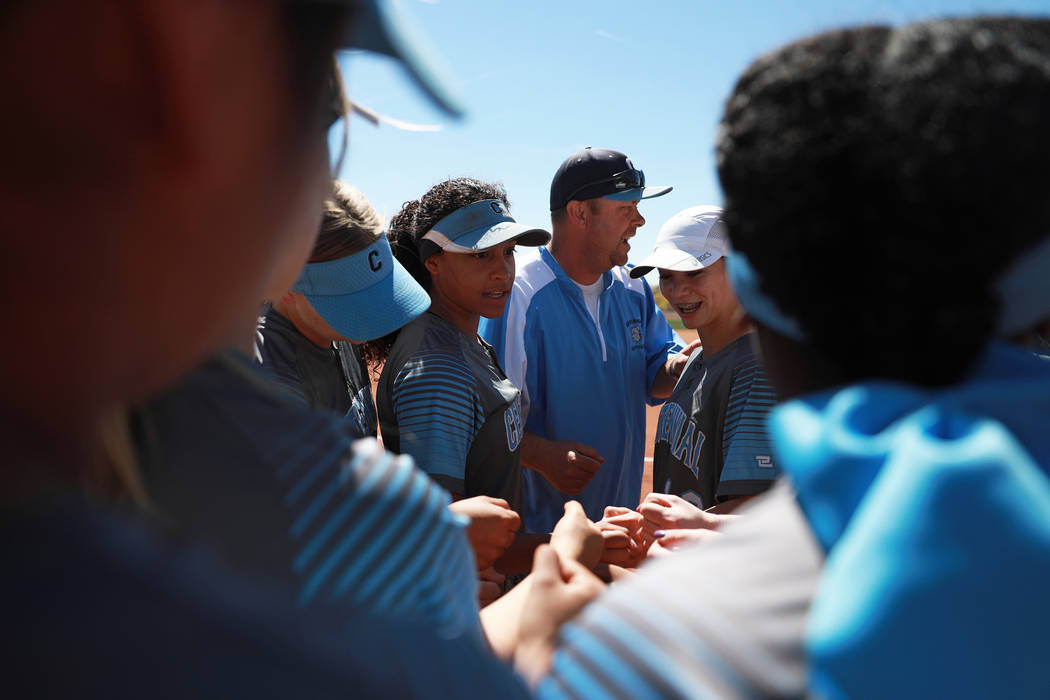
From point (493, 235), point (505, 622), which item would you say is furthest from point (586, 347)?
point (505, 622)

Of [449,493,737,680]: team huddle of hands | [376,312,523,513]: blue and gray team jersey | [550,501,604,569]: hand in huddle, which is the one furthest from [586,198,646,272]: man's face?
[550,501,604,569]: hand in huddle

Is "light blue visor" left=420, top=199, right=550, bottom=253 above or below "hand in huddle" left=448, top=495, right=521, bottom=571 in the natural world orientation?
above

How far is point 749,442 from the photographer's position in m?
3.35

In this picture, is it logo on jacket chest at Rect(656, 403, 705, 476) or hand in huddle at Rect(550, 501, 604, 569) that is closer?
hand in huddle at Rect(550, 501, 604, 569)

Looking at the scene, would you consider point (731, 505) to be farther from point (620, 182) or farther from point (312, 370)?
point (620, 182)

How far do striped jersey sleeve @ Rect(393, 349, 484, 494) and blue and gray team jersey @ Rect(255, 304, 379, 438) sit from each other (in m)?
0.25

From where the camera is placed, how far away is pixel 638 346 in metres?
5.30

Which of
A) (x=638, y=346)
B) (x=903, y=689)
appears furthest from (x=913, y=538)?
(x=638, y=346)

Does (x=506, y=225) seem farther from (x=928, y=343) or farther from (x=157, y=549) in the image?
(x=157, y=549)

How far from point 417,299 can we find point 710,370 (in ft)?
5.11

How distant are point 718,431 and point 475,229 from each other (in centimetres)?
174

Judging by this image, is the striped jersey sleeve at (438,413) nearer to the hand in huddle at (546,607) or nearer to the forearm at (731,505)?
the forearm at (731,505)

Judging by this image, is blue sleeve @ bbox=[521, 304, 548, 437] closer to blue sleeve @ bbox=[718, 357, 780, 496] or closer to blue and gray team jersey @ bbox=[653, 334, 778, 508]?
blue and gray team jersey @ bbox=[653, 334, 778, 508]

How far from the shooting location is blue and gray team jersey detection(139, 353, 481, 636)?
2.50 ft
